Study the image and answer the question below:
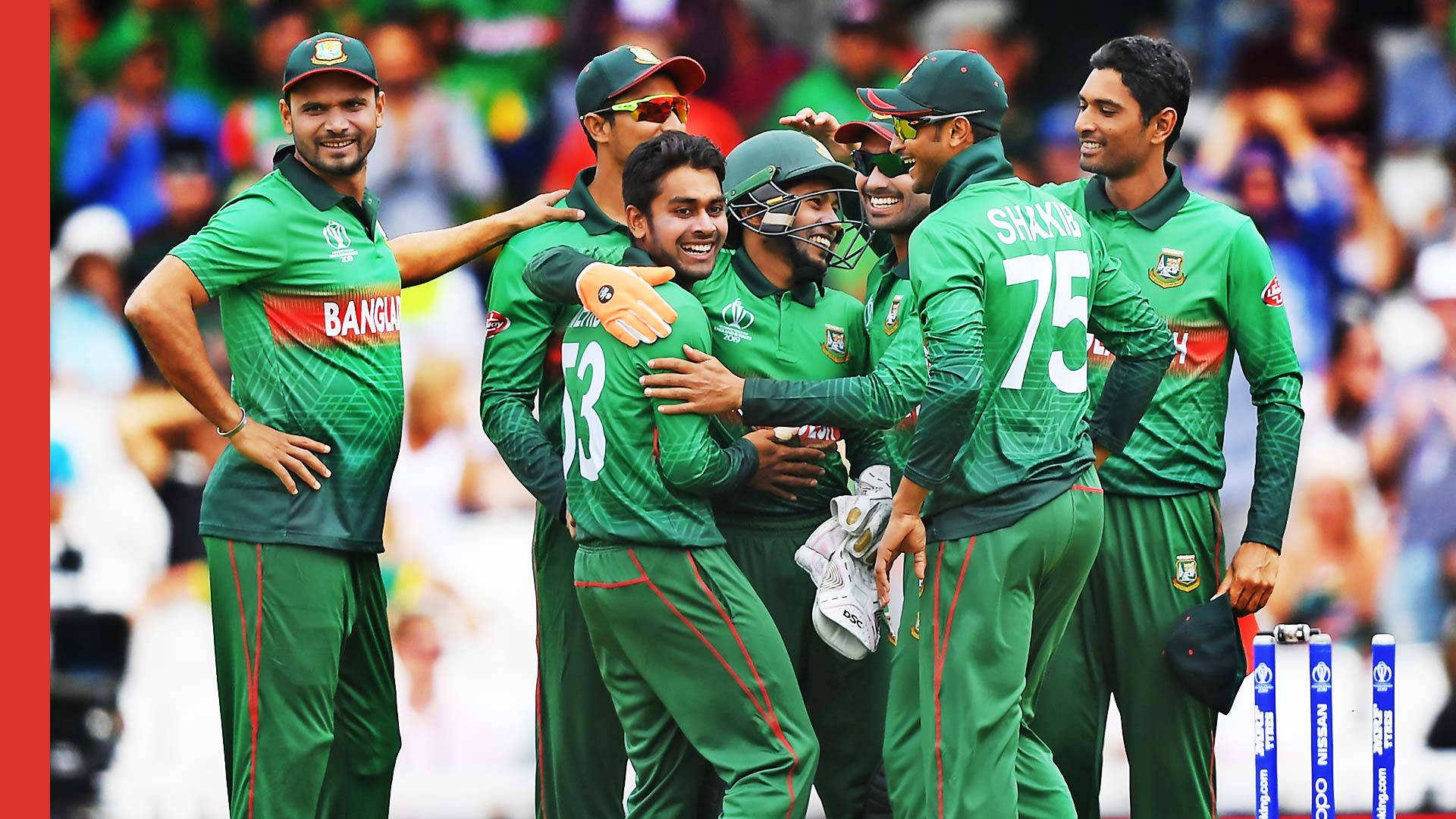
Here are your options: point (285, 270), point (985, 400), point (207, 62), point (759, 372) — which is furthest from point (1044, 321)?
point (207, 62)

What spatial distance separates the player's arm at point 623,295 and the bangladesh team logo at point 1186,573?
160 cm

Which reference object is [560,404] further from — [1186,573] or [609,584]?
[1186,573]

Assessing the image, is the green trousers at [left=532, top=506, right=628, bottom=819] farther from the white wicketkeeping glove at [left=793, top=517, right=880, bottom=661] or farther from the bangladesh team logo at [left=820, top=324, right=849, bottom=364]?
the bangladesh team logo at [left=820, top=324, right=849, bottom=364]

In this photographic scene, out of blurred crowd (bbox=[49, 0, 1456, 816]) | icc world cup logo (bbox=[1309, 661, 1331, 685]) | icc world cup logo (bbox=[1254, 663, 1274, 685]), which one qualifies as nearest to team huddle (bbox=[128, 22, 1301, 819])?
icc world cup logo (bbox=[1254, 663, 1274, 685])

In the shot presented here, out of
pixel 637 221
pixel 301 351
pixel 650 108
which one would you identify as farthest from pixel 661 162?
pixel 301 351

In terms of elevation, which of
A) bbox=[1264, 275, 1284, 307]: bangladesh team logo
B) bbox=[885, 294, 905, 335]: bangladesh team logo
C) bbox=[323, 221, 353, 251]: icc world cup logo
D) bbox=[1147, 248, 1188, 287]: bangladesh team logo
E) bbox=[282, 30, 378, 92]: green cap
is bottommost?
→ bbox=[885, 294, 905, 335]: bangladesh team logo

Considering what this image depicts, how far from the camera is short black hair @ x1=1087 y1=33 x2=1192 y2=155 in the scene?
4902 mm

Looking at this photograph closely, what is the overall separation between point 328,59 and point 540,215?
742 mm

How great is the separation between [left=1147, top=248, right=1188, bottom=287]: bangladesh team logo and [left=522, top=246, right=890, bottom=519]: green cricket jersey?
817mm

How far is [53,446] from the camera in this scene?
7.47m

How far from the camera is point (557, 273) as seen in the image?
4.48m

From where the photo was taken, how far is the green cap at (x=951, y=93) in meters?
4.36

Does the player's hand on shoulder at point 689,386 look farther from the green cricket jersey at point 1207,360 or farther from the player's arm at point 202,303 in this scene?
the green cricket jersey at point 1207,360

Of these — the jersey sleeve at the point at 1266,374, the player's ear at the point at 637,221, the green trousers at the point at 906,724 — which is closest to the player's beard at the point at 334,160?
the player's ear at the point at 637,221
